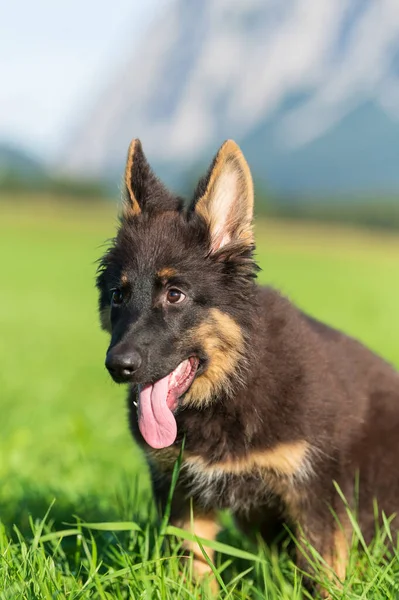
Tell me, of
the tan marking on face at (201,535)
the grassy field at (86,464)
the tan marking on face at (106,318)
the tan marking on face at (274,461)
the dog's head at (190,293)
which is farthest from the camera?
the tan marking on face at (106,318)

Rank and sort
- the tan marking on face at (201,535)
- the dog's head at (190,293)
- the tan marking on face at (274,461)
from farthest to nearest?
the tan marking on face at (201,535) → the tan marking on face at (274,461) → the dog's head at (190,293)

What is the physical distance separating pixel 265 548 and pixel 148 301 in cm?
177

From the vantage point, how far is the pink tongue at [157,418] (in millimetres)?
3855

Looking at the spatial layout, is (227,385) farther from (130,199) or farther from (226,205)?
(130,199)

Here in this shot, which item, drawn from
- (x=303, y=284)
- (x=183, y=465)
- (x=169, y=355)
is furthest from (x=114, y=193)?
(x=303, y=284)

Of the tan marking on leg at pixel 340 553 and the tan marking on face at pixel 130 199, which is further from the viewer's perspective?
the tan marking on face at pixel 130 199

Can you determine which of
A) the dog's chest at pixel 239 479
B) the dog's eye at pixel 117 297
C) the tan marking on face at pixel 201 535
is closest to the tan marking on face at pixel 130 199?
the dog's eye at pixel 117 297

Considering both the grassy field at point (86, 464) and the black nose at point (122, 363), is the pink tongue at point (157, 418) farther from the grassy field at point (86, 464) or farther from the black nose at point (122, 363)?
the grassy field at point (86, 464)

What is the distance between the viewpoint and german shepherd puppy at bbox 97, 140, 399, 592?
3902 mm

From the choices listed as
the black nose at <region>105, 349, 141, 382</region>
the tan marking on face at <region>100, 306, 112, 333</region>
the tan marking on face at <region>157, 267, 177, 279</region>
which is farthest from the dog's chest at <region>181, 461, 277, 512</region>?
the tan marking on face at <region>157, 267, 177, 279</region>

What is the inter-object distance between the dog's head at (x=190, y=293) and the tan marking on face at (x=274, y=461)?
1.21 ft

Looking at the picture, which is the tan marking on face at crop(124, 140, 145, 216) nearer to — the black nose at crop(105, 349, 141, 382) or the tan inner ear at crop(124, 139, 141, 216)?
the tan inner ear at crop(124, 139, 141, 216)

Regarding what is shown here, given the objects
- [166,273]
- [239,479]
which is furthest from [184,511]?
[166,273]

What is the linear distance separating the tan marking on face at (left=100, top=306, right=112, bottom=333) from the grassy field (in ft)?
1.09
